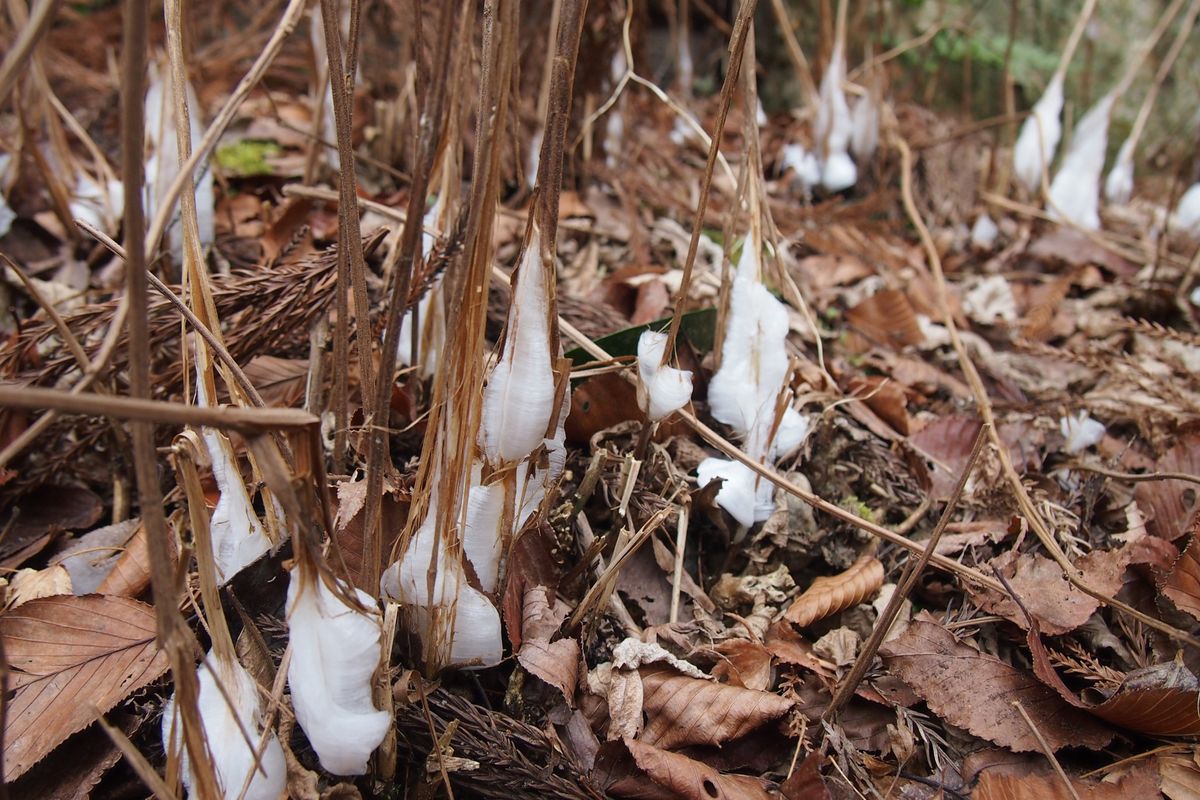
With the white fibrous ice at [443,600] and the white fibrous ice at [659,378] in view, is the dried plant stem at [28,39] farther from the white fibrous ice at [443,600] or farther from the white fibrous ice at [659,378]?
the white fibrous ice at [659,378]

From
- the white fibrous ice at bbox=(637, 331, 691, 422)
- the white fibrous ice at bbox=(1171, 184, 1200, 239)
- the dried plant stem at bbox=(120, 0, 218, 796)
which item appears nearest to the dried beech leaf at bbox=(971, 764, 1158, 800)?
the white fibrous ice at bbox=(637, 331, 691, 422)

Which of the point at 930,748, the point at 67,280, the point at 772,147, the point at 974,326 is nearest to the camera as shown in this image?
the point at 930,748

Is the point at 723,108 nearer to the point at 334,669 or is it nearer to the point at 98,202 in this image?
the point at 334,669

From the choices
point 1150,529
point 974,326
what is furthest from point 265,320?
point 974,326

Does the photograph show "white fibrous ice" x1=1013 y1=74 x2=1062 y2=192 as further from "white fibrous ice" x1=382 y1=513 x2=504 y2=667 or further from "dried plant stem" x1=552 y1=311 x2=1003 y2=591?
"white fibrous ice" x1=382 y1=513 x2=504 y2=667

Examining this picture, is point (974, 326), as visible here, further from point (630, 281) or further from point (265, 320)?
point (265, 320)
